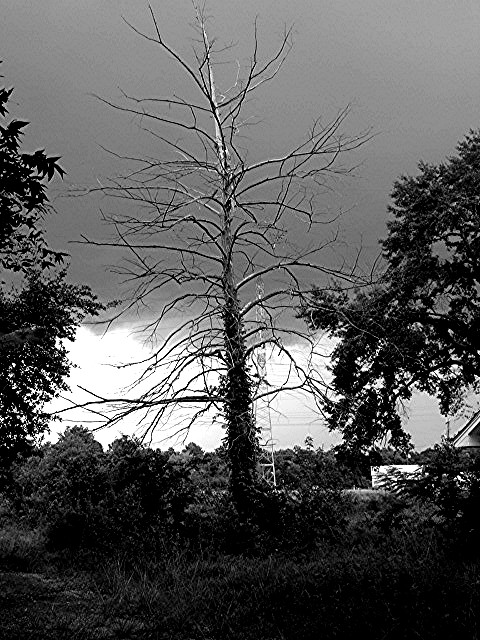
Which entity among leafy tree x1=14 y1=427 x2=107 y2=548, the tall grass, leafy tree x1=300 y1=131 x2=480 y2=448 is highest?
leafy tree x1=300 y1=131 x2=480 y2=448

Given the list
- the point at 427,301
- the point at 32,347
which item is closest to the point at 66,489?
the point at 32,347

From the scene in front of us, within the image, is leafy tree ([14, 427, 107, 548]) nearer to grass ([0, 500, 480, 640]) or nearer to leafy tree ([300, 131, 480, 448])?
grass ([0, 500, 480, 640])

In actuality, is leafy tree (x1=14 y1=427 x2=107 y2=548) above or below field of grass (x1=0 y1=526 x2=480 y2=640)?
above

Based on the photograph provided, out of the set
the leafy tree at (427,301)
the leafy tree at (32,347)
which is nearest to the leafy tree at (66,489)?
the leafy tree at (32,347)

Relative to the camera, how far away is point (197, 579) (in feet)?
31.4

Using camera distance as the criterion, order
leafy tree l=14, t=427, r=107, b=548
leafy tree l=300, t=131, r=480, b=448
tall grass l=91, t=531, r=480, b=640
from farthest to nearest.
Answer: leafy tree l=300, t=131, r=480, b=448 → leafy tree l=14, t=427, r=107, b=548 → tall grass l=91, t=531, r=480, b=640

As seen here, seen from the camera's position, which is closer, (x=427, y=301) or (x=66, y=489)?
(x=66, y=489)

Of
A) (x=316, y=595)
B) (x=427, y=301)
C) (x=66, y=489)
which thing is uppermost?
(x=427, y=301)

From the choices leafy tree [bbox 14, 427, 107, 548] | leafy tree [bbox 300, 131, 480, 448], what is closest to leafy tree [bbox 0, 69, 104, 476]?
leafy tree [bbox 14, 427, 107, 548]

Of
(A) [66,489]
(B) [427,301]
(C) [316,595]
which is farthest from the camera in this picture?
(B) [427,301]

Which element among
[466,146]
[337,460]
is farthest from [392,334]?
[466,146]

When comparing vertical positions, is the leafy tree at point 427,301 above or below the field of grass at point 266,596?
above

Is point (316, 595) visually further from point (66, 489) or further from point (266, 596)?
point (66, 489)

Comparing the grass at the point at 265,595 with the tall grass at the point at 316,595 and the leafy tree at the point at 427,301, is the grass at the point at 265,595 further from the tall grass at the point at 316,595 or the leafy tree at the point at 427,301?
the leafy tree at the point at 427,301
